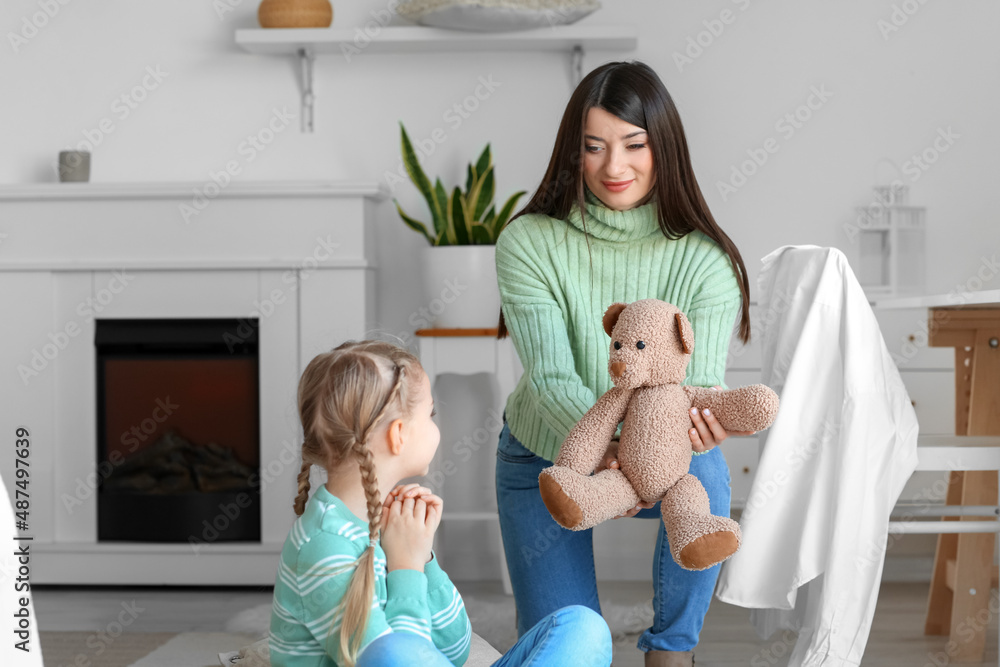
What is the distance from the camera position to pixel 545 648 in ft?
3.49

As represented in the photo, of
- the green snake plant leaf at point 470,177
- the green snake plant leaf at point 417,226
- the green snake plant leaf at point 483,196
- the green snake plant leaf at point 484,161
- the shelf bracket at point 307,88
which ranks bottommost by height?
the green snake plant leaf at point 417,226

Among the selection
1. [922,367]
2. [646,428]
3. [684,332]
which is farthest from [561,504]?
[922,367]

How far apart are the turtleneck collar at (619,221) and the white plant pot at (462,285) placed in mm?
1212

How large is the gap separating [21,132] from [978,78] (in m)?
2.97

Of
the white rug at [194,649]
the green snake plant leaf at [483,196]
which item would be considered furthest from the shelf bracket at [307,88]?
the white rug at [194,649]

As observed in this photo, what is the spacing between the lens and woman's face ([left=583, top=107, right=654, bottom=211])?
134cm

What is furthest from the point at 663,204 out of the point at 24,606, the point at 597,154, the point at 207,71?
the point at 207,71

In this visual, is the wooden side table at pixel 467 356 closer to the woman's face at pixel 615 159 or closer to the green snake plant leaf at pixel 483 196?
the green snake plant leaf at pixel 483 196

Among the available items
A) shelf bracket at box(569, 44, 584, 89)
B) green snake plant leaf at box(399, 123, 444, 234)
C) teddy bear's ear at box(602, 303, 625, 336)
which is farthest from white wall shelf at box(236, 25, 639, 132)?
teddy bear's ear at box(602, 303, 625, 336)

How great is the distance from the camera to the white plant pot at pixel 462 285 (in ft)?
8.64

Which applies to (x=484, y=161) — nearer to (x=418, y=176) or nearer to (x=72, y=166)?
(x=418, y=176)

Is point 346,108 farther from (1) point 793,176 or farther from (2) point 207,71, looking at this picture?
(1) point 793,176

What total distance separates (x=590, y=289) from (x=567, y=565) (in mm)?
413

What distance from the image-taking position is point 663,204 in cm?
139
